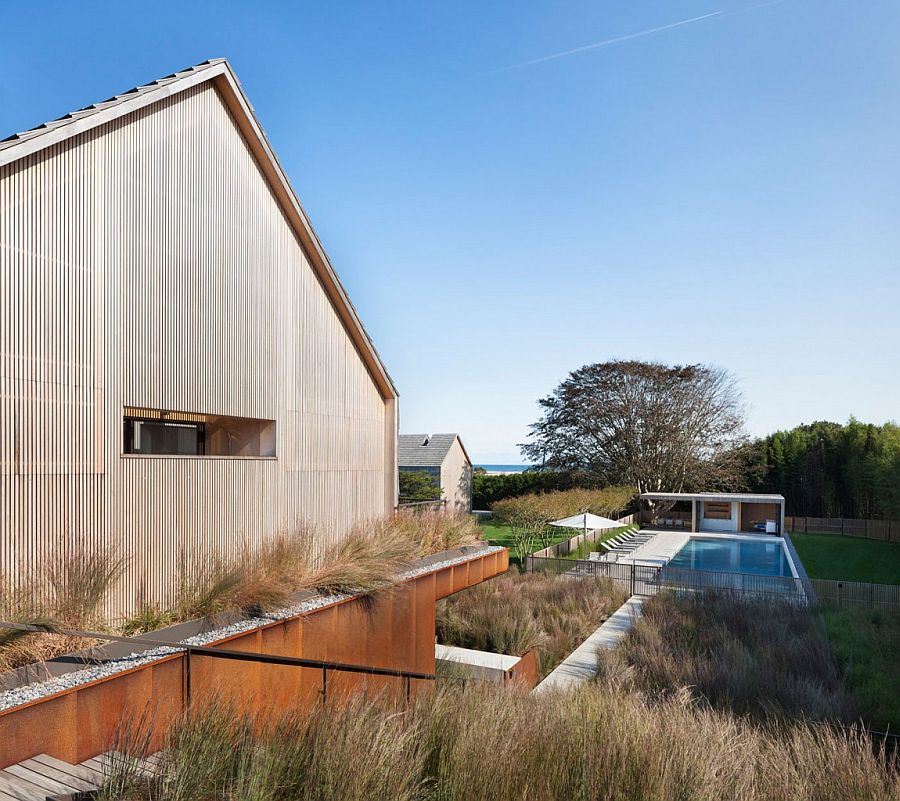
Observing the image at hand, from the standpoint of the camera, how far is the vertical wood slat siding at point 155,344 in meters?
5.86

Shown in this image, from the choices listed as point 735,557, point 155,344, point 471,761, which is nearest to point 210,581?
point 155,344

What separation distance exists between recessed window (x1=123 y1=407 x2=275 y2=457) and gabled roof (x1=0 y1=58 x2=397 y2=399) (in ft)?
8.46

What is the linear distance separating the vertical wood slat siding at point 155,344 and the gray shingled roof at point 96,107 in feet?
0.72

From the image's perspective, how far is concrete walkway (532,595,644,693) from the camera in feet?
35.4

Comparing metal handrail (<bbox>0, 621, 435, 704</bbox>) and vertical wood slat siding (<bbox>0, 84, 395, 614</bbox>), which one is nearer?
metal handrail (<bbox>0, 621, 435, 704</bbox>)

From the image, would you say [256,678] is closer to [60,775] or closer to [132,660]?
[132,660]

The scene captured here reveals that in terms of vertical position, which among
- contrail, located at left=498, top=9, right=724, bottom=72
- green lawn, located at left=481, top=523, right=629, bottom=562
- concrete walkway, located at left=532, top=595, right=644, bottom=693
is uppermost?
contrail, located at left=498, top=9, right=724, bottom=72

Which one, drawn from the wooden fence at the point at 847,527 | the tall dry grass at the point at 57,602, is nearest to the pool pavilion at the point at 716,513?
the wooden fence at the point at 847,527

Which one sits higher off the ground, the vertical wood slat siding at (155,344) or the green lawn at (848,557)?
the vertical wood slat siding at (155,344)

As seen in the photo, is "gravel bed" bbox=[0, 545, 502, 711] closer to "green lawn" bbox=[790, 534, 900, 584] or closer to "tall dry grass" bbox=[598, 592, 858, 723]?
"tall dry grass" bbox=[598, 592, 858, 723]

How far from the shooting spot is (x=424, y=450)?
35.6 m

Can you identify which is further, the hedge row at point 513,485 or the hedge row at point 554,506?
the hedge row at point 513,485

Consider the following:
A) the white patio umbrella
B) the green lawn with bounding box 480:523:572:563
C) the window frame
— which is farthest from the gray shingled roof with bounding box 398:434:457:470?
the window frame

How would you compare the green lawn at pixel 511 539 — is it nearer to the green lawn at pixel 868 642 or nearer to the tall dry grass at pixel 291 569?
the green lawn at pixel 868 642
